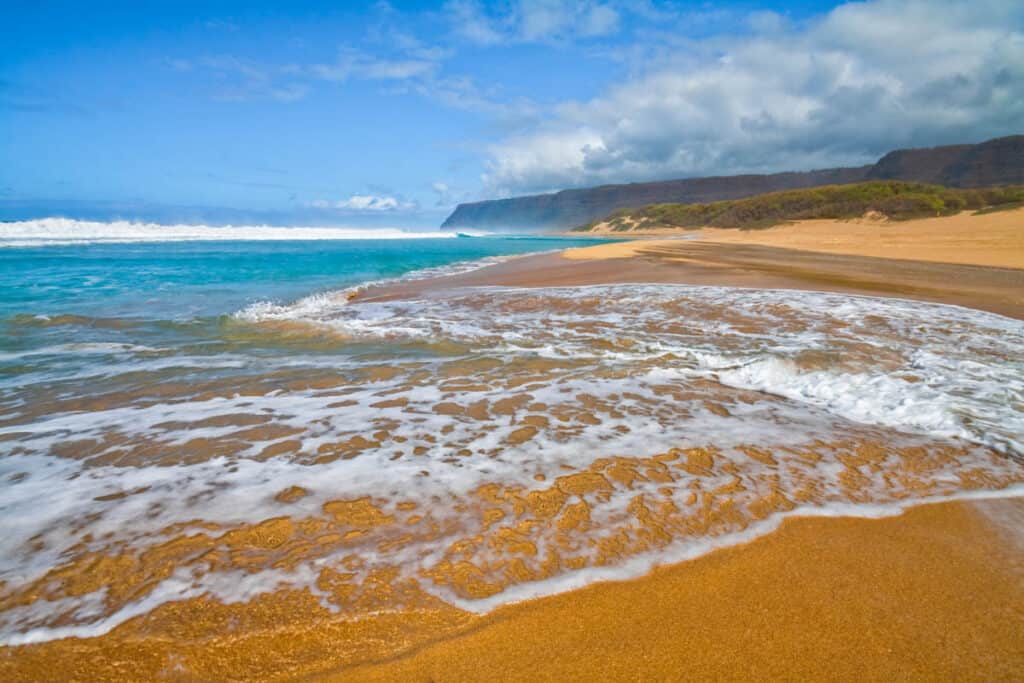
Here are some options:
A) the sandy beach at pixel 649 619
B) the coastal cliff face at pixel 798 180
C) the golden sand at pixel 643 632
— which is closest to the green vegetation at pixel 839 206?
the sandy beach at pixel 649 619

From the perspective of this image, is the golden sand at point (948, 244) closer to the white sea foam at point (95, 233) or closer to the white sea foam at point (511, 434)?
the white sea foam at point (511, 434)

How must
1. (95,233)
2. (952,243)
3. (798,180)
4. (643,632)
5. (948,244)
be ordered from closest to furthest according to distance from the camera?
1. (643,632)
2. (948,244)
3. (952,243)
4. (95,233)
5. (798,180)

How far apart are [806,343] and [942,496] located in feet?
10.8

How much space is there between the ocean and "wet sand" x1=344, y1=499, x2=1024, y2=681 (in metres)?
0.16

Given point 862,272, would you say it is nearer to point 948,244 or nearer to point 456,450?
point 948,244

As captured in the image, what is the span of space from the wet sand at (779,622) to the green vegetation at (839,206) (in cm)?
3156

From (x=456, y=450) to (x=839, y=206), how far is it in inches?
1878

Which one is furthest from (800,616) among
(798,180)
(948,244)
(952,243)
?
(798,180)

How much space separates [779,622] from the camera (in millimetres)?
1658

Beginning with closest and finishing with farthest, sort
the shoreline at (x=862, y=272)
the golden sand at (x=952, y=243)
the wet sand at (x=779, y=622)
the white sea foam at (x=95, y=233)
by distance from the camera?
the wet sand at (x=779, y=622), the shoreline at (x=862, y=272), the golden sand at (x=952, y=243), the white sea foam at (x=95, y=233)

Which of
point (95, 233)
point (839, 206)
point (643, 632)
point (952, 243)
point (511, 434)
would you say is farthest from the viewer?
point (95, 233)

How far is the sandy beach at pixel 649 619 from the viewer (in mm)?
1510

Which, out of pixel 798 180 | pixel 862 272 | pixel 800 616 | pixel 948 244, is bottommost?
pixel 800 616

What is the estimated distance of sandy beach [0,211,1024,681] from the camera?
1.51m
